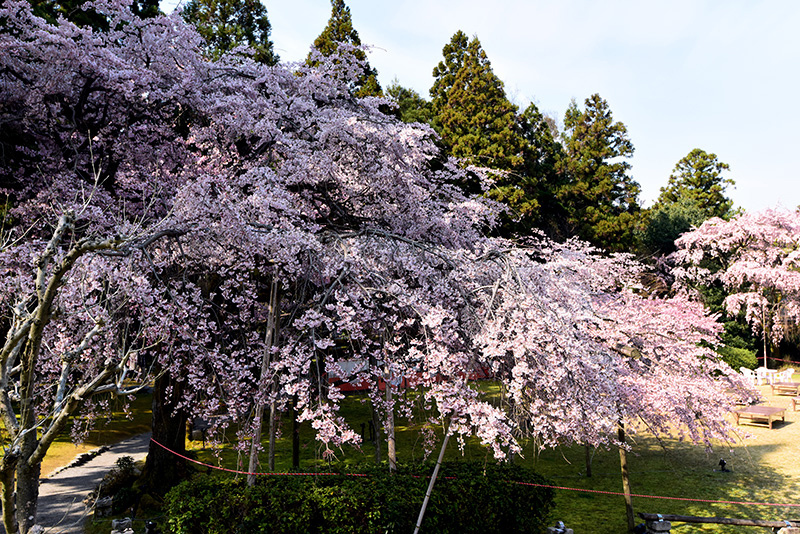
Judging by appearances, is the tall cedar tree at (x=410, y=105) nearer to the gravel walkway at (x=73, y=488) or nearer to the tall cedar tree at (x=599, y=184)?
the tall cedar tree at (x=599, y=184)

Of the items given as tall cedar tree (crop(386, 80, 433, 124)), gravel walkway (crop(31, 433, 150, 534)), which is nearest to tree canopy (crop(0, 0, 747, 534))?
gravel walkway (crop(31, 433, 150, 534))

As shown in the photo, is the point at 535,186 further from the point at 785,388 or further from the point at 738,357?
the point at 785,388

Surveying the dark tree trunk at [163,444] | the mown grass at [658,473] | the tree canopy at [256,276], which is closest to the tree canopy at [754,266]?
the mown grass at [658,473]

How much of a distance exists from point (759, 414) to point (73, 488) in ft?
59.6

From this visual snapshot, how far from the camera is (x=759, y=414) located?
1496 centimetres

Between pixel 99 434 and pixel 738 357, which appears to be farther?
pixel 738 357

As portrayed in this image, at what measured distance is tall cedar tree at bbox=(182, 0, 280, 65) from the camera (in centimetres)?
2503

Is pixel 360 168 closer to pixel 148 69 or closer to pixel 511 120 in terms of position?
pixel 148 69

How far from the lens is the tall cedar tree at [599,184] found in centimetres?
2452

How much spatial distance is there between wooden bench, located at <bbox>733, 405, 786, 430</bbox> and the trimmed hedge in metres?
11.5

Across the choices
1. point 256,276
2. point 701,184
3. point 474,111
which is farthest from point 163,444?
point 701,184

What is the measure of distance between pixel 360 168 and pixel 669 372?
6544 millimetres

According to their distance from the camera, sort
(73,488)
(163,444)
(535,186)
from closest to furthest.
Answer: (163,444), (73,488), (535,186)

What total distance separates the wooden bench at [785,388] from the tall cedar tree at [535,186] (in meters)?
10.7
